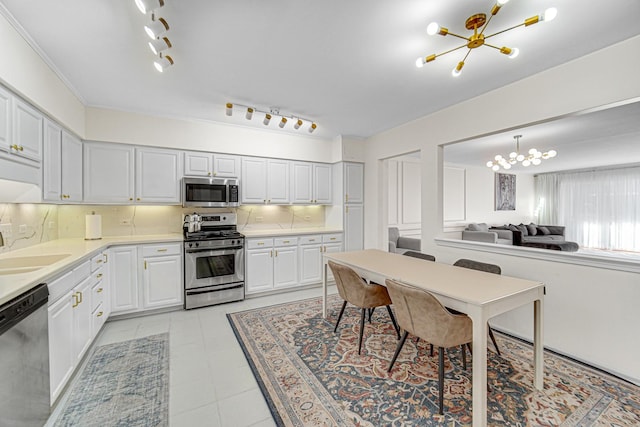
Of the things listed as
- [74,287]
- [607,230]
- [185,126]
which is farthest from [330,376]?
[607,230]

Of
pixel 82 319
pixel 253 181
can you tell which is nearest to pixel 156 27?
pixel 82 319

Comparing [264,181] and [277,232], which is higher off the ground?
[264,181]

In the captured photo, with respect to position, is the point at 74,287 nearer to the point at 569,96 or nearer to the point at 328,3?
the point at 328,3

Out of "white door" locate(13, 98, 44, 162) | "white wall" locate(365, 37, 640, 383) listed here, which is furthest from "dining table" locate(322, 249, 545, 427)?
"white door" locate(13, 98, 44, 162)

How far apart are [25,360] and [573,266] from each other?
393cm

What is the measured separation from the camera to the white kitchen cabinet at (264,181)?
418cm

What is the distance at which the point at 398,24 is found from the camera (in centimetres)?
188

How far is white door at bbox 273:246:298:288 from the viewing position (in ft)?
13.6

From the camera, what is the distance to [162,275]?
11.2 feet

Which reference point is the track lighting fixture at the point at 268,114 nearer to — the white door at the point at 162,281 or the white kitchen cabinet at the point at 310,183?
the white kitchen cabinet at the point at 310,183

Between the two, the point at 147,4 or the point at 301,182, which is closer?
the point at 147,4

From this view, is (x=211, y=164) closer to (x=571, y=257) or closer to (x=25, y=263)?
(x=25, y=263)

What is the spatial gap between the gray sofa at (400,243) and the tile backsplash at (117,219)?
1636 millimetres

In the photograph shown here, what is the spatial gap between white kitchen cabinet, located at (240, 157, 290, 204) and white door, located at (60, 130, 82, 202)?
1.90m
